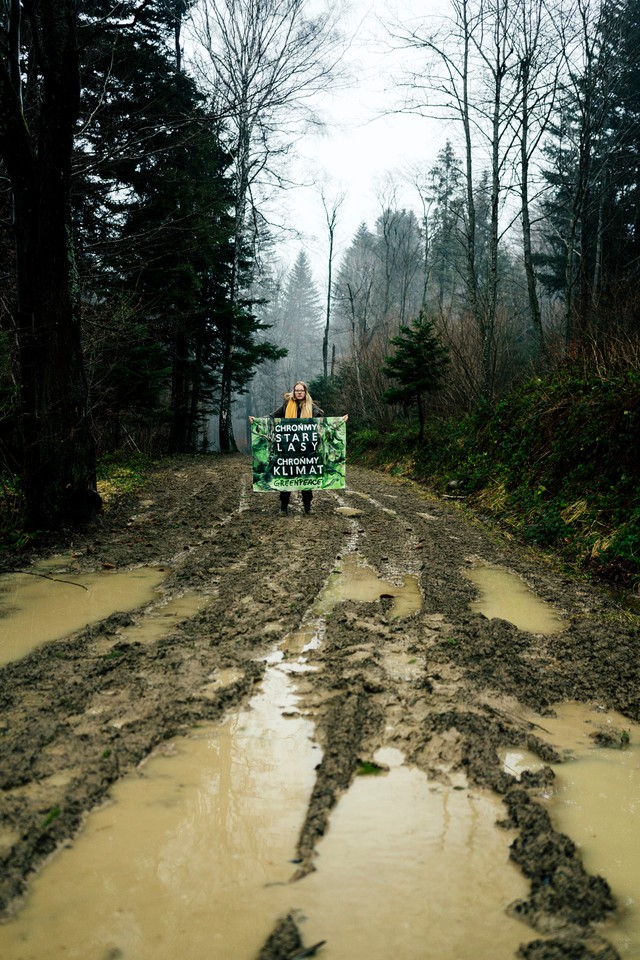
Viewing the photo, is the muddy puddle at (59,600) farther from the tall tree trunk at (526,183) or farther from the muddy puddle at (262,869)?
the tall tree trunk at (526,183)

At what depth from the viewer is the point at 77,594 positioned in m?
4.60

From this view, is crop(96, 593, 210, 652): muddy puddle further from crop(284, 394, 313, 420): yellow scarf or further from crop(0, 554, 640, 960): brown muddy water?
crop(284, 394, 313, 420): yellow scarf

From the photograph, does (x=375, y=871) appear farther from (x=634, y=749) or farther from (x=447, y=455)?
(x=447, y=455)

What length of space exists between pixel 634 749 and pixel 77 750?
7.59 feet

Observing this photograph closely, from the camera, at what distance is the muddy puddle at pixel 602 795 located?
5.39 ft

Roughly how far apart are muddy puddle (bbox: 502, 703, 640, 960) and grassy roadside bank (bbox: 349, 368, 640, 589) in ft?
9.69

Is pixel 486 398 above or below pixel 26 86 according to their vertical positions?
below

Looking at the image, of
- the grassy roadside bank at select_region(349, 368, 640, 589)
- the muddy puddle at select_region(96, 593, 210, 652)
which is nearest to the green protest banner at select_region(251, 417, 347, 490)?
the grassy roadside bank at select_region(349, 368, 640, 589)

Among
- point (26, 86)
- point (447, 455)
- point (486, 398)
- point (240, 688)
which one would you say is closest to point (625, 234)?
point (486, 398)

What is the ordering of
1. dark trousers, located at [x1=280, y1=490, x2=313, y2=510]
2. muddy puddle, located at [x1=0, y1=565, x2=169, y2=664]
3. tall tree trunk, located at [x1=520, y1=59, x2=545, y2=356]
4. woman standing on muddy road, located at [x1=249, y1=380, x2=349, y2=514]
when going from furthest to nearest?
tall tree trunk, located at [x1=520, y1=59, x2=545, y2=356] < woman standing on muddy road, located at [x1=249, y1=380, x2=349, y2=514] < dark trousers, located at [x1=280, y1=490, x2=313, y2=510] < muddy puddle, located at [x1=0, y1=565, x2=169, y2=664]

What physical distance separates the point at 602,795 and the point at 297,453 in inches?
274

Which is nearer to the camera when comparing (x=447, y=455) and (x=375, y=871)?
(x=375, y=871)

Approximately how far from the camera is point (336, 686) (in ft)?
9.61

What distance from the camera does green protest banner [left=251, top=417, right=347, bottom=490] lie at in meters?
8.62
